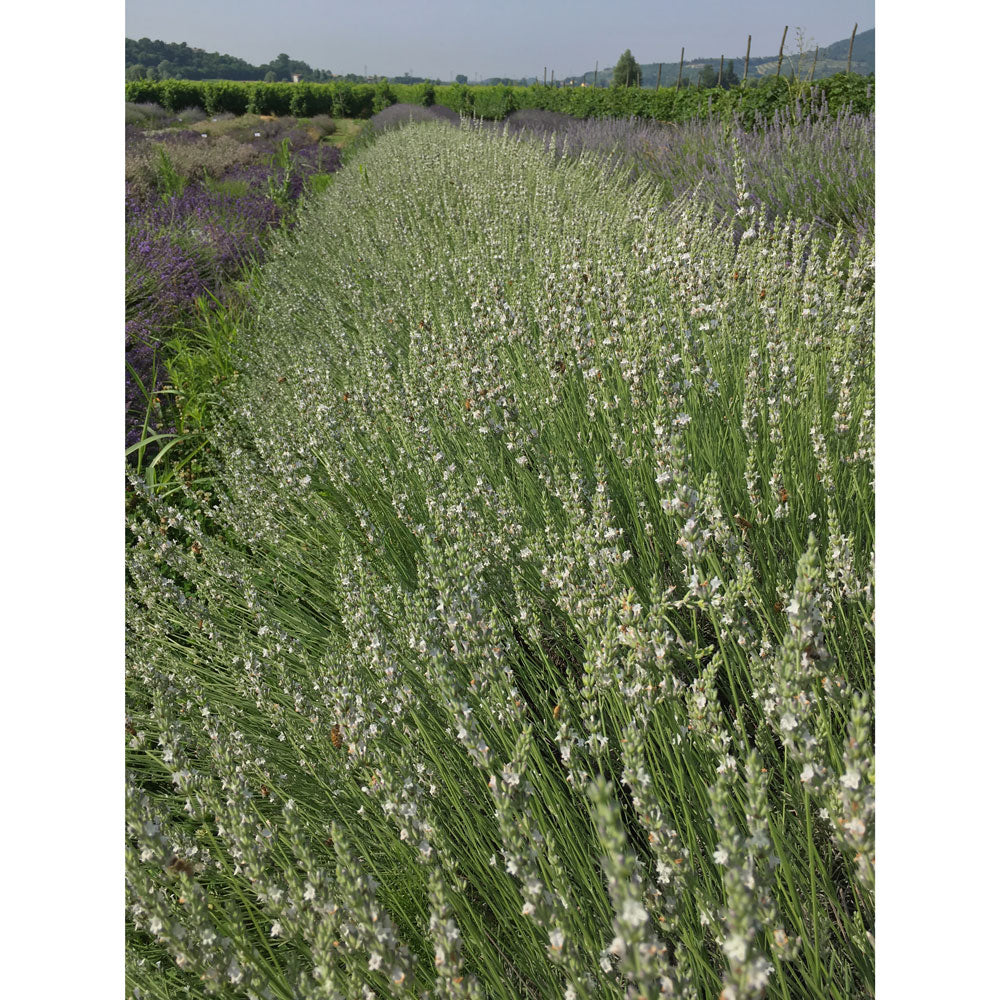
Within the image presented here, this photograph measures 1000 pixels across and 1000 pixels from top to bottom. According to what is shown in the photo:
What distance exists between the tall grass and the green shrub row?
6.20 m

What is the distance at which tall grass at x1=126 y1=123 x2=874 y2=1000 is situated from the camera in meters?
0.74

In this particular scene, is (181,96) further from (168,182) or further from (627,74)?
(168,182)

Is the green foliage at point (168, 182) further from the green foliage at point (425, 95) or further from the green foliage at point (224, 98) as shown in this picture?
the green foliage at point (425, 95)

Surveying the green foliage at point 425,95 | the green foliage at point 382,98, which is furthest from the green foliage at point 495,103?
the green foliage at point 382,98

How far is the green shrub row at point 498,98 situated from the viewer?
7920mm

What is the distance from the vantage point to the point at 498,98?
75.7ft

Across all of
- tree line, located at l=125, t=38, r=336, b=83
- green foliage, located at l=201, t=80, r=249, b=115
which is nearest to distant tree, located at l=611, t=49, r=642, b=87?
tree line, located at l=125, t=38, r=336, b=83

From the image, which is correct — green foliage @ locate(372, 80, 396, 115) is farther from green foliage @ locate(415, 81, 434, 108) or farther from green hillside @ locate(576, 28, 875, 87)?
green hillside @ locate(576, 28, 875, 87)

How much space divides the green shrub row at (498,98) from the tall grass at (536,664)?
6.20 metres

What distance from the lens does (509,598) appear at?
5.16 feet

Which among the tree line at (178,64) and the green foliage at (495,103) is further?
the green foliage at (495,103)

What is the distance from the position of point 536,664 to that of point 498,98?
83.9 ft

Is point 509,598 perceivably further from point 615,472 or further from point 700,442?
point 700,442
